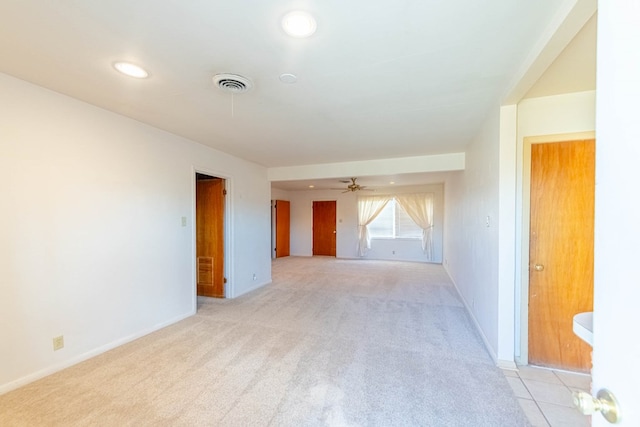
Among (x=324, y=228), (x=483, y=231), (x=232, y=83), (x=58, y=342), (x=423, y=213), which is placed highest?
(x=232, y=83)

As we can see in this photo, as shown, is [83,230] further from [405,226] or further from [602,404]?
[405,226]

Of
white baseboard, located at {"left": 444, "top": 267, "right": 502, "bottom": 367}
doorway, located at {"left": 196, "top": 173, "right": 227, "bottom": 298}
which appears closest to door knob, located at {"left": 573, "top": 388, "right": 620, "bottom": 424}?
white baseboard, located at {"left": 444, "top": 267, "right": 502, "bottom": 367}

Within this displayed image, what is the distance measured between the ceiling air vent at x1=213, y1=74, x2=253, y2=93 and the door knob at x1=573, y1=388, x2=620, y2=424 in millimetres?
2231

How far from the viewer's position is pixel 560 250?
2314 millimetres

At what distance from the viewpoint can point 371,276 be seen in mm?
6098

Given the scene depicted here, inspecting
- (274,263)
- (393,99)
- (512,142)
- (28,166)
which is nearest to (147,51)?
(28,166)

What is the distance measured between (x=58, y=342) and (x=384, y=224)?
7584mm

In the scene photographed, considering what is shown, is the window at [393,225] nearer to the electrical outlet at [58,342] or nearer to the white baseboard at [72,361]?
the white baseboard at [72,361]

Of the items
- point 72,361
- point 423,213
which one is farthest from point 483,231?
point 423,213

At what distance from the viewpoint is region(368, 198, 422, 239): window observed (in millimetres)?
8266

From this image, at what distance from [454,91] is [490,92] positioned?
30 centimetres

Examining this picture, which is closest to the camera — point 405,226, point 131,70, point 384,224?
point 131,70

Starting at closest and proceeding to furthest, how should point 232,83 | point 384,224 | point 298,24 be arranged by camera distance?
1. point 298,24
2. point 232,83
3. point 384,224

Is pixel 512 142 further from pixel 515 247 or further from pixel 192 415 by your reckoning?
pixel 192 415
